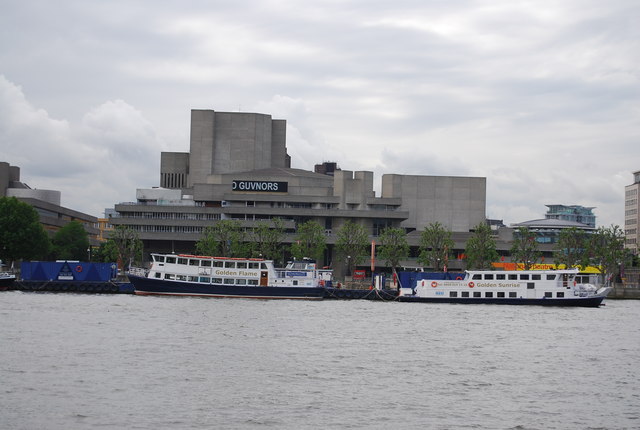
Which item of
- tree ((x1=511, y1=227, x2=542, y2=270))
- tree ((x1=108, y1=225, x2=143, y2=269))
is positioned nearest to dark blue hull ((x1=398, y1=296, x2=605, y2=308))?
tree ((x1=511, y1=227, x2=542, y2=270))

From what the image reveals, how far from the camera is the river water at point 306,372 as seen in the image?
146ft

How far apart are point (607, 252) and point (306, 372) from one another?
133789 millimetres

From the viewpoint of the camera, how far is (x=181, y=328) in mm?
82188

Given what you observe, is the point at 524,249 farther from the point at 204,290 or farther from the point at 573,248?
the point at 204,290

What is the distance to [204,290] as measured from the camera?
434 feet

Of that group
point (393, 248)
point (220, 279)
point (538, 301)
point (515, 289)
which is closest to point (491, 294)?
point (515, 289)

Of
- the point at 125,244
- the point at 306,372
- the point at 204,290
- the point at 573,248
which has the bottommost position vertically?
the point at 306,372

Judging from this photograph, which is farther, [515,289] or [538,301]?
[515,289]

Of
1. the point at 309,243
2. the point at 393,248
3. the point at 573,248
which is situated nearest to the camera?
the point at 393,248

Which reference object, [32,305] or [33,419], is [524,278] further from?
[33,419]

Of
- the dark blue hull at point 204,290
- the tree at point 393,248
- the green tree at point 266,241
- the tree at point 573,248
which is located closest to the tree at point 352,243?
the tree at point 393,248

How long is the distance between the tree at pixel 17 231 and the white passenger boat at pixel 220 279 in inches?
1828

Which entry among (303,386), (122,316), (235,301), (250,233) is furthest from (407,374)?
(250,233)

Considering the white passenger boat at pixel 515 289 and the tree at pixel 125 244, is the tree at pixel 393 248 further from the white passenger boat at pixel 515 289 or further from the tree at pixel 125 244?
the tree at pixel 125 244
